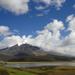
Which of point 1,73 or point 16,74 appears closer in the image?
point 1,73

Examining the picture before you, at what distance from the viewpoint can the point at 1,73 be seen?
157ft

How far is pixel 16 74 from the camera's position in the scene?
56.0 metres

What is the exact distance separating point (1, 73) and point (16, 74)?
8654 mm
